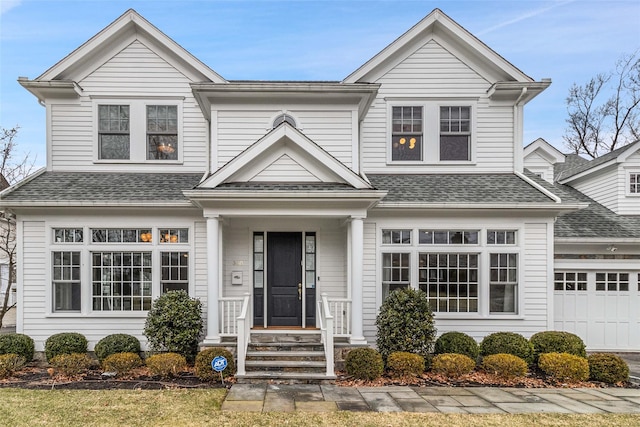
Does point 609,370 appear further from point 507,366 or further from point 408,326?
point 408,326

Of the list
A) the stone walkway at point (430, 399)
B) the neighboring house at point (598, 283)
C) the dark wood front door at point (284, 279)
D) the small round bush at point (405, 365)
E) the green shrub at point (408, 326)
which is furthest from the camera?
the neighboring house at point (598, 283)

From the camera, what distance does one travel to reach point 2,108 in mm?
15562

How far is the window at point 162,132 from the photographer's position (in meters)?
10.2

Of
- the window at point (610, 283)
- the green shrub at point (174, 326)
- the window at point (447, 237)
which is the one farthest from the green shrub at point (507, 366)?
the green shrub at point (174, 326)

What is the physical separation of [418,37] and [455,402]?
8679 mm

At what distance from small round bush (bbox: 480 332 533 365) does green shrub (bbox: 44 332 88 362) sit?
8950 millimetres

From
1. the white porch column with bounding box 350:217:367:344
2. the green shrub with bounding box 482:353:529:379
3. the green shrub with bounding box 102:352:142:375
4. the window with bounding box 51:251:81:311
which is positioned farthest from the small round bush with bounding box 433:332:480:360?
the window with bounding box 51:251:81:311

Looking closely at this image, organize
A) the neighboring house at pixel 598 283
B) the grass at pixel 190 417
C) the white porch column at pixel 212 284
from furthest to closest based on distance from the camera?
the neighboring house at pixel 598 283 < the white porch column at pixel 212 284 < the grass at pixel 190 417

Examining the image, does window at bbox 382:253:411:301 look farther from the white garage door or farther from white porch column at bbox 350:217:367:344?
the white garage door

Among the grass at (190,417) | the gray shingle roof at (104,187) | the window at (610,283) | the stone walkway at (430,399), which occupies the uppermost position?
the gray shingle roof at (104,187)

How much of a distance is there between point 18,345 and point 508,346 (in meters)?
10.6

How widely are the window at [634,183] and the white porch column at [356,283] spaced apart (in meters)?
8.90

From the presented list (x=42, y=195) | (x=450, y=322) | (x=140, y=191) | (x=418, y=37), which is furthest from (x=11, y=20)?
(x=450, y=322)

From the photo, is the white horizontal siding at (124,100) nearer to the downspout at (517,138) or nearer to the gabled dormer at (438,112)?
the gabled dormer at (438,112)
